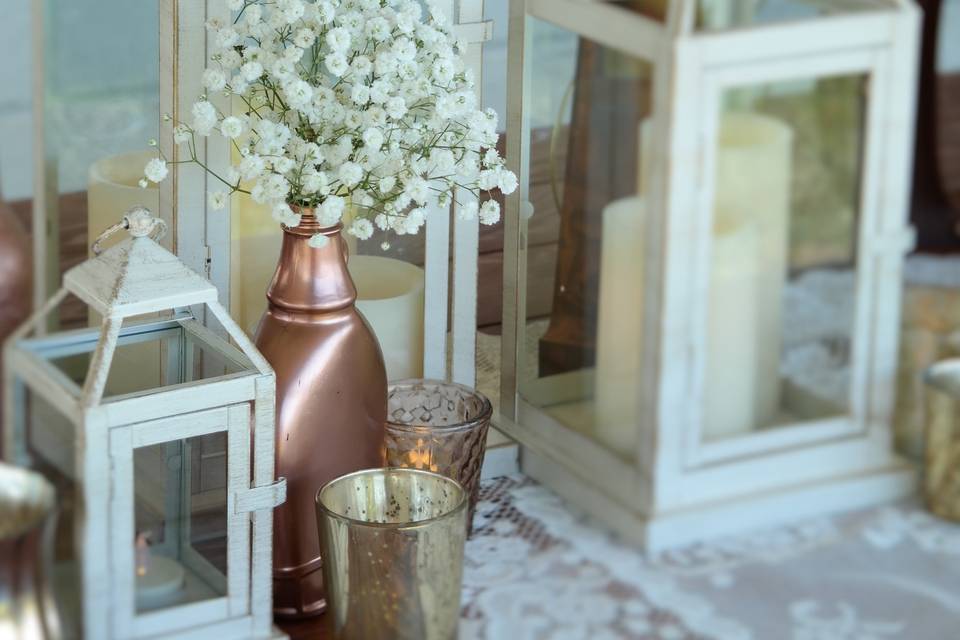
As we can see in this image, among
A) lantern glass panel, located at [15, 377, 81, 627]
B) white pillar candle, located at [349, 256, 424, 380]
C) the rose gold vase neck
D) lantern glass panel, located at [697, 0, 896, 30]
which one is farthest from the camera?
white pillar candle, located at [349, 256, 424, 380]

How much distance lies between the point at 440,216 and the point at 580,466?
264mm

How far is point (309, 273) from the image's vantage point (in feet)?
3.14

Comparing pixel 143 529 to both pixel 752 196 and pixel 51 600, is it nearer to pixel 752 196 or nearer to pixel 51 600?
pixel 51 600

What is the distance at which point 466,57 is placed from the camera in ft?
3.40

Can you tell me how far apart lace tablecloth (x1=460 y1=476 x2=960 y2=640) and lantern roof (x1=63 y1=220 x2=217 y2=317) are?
0.82 feet

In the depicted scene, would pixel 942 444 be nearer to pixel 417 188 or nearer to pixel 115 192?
pixel 417 188

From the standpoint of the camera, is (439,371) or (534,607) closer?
(534,607)

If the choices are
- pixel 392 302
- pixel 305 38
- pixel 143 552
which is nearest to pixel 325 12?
pixel 305 38

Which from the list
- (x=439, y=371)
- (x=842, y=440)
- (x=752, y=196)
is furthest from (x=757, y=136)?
(x=439, y=371)

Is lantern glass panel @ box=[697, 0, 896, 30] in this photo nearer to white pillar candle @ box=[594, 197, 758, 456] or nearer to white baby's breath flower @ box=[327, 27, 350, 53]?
white pillar candle @ box=[594, 197, 758, 456]

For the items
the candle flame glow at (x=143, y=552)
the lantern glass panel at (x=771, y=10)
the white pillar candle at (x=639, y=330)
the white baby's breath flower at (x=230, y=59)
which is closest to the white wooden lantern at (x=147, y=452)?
the candle flame glow at (x=143, y=552)

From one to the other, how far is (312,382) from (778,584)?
1.03 ft

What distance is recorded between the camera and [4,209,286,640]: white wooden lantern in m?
0.85

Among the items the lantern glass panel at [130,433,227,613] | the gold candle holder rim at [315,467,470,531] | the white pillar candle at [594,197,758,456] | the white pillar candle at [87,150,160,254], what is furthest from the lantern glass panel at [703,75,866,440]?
the white pillar candle at [87,150,160,254]
